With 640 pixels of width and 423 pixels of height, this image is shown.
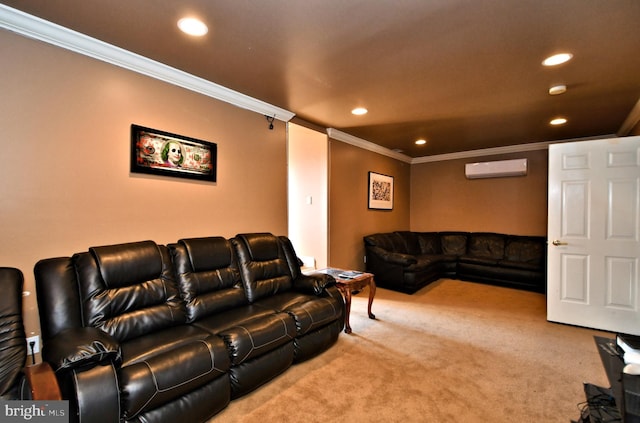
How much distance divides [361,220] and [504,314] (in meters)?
2.48

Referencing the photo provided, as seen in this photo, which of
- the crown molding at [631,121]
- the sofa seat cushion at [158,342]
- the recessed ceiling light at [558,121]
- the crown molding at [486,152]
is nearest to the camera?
the sofa seat cushion at [158,342]

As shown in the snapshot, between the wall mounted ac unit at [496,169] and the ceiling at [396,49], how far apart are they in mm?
1717

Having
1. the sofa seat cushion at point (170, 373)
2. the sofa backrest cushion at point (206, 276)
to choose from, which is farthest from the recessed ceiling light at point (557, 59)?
the sofa seat cushion at point (170, 373)

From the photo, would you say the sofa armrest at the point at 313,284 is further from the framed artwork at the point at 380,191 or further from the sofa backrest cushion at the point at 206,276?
the framed artwork at the point at 380,191

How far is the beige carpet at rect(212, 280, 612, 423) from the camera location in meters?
1.88

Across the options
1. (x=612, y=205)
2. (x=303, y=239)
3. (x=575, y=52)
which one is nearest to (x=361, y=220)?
(x=303, y=239)

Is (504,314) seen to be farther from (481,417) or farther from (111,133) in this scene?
(111,133)

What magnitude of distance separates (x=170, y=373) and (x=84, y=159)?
1668 millimetres

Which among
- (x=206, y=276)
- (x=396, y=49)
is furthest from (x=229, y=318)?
(x=396, y=49)

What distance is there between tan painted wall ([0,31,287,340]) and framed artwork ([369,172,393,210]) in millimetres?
3043

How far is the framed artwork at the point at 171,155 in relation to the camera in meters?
2.42

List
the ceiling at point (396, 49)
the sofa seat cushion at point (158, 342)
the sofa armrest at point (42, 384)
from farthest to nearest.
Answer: the ceiling at point (396, 49) < the sofa seat cushion at point (158, 342) < the sofa armrest at point (42, 384)

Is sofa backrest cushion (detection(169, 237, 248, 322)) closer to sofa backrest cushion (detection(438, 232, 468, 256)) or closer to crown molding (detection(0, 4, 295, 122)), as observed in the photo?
crown molding (detection(0, 4, 295, 122))

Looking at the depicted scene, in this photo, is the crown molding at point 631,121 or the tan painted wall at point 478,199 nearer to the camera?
the crown molding at point 631,121
